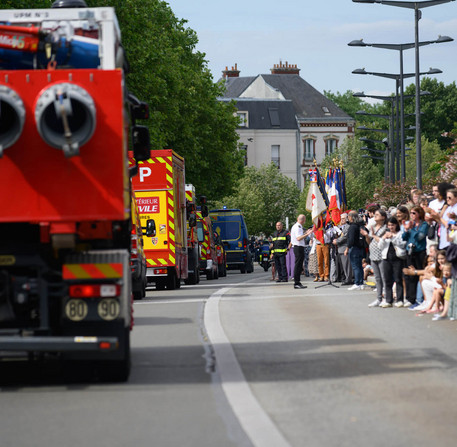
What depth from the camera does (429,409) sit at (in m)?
9.41

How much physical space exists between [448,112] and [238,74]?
3509cm

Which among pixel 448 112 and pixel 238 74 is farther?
pixel 238 74

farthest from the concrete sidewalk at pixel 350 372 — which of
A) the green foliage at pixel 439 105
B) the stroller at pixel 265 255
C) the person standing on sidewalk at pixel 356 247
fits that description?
the green foliage at pixel 439 105

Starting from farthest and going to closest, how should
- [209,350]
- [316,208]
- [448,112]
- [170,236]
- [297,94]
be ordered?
[297,94] → [448,112] → [316,208] → [170,236] → [209,350]

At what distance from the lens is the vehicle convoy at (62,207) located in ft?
35.4

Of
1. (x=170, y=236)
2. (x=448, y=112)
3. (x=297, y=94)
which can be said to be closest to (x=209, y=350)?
(x=170, y=236)

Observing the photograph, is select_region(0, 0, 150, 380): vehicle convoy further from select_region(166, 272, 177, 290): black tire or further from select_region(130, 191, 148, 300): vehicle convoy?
select_region(166, 272, 177, 290): black tire

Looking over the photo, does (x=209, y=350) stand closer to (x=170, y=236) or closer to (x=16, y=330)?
(x=16, y=330)

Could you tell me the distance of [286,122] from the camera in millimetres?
134125

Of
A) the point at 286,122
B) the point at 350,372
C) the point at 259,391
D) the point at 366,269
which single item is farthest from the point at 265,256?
the point at 286,122

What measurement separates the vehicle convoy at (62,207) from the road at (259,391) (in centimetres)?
56

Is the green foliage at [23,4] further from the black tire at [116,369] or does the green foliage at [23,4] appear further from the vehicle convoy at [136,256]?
the black tire at [116,369]

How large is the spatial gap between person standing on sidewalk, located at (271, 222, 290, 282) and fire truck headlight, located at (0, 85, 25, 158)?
79.8 feet

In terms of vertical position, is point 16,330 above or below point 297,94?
below
